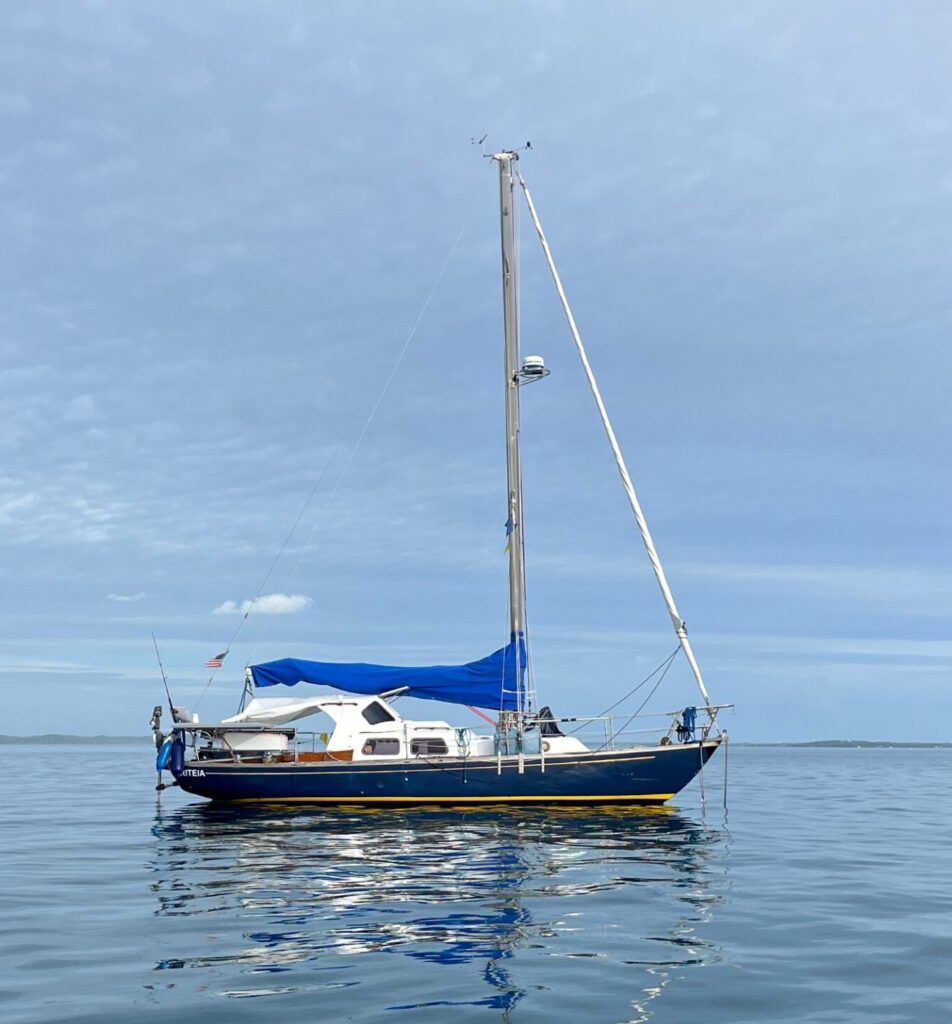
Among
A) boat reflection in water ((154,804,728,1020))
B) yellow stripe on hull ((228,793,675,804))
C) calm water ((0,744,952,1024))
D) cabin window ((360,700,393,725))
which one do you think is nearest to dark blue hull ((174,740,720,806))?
yellow stripe on hull ((228,793,675,804))

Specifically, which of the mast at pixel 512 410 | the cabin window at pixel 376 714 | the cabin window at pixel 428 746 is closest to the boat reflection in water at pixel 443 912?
the cabin window at pixel 428 746

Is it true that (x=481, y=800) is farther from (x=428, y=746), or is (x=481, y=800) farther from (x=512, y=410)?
(x=512, y=410)

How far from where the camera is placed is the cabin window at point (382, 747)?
93.9 feet

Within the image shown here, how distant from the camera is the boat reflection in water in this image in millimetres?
9945

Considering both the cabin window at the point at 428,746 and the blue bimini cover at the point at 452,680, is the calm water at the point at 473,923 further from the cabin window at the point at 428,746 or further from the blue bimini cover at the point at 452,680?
the blue bimini cover at the point at 452,680

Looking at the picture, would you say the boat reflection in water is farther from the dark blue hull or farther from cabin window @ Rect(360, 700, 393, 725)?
cabin window @ Rect(360, 700, 393, 725)

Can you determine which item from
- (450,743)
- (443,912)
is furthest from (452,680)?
(443,912)

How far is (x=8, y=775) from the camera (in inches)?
2248

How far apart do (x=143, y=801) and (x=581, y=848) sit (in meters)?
22.4

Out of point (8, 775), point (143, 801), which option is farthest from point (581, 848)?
point (8, 775)

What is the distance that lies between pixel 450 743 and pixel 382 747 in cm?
201

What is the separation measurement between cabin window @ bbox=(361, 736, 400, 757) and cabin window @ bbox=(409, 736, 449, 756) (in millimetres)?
484

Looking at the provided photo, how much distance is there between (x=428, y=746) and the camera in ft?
93.4

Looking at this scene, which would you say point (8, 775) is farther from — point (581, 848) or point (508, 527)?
point (581, 848)
